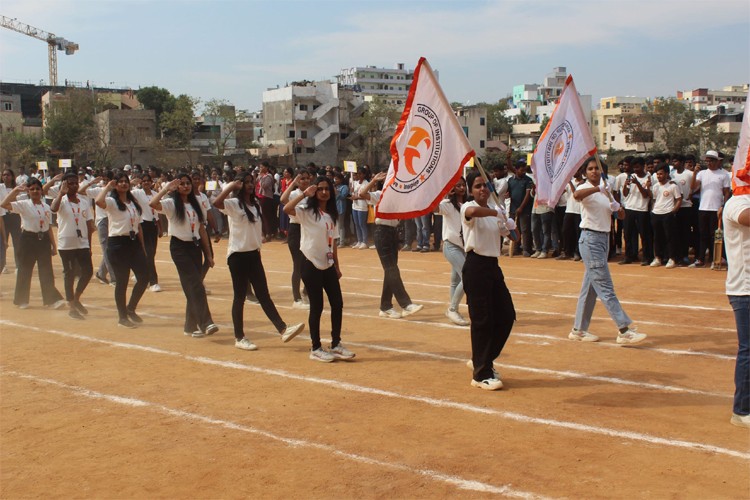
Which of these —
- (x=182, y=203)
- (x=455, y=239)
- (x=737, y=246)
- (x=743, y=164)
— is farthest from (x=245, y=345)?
(x=743, y=164)

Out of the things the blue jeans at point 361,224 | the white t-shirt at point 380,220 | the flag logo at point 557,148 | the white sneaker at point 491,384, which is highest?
the flag logo at point 557,148

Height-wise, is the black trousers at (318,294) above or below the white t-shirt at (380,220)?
below

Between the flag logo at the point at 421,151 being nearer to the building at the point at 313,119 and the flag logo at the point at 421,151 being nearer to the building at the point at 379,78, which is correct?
the building at the point at 313,119

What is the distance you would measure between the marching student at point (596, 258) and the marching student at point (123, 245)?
6085 millimetres

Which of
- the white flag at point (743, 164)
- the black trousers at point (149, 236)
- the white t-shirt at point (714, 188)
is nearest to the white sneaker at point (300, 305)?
the black trousers at point (149, 236)

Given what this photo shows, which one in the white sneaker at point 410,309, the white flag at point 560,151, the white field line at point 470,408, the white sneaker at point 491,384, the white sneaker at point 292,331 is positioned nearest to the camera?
the white field line at point 470,408

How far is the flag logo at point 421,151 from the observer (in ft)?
25.5

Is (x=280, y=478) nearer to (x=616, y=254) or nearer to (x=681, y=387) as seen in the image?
(x=681, y=387)

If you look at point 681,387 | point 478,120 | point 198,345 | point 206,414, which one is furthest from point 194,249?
point 478,120

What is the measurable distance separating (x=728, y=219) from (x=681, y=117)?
6533 cm

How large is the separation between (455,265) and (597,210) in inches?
82.7

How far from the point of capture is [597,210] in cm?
900

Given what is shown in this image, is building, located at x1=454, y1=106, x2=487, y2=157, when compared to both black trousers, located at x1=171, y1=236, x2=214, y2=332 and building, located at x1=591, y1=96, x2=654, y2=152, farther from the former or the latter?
black trousers, located at x1=171, y1=236, x2=214, y2=332

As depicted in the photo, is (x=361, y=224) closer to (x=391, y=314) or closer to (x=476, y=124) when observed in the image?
(x=391, y=314)
